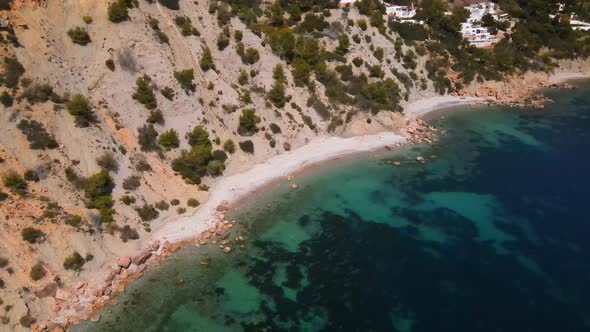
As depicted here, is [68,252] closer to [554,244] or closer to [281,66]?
[281,66]

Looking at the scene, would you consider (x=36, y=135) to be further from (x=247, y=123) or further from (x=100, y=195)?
(x=247, y=123)

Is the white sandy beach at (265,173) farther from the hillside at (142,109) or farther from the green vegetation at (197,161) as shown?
the green vegetation at (197,161)

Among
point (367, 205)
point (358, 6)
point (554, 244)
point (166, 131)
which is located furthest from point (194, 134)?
point (358, 6)

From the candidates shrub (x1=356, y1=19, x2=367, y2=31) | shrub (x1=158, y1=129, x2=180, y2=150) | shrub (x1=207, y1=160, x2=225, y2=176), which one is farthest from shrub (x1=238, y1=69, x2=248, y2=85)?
shrub (x1=356, y1=19, x2=367, y2=31)

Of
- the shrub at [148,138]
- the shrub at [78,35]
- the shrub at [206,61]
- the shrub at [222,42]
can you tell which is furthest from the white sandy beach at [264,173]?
the shrub at [78,35]

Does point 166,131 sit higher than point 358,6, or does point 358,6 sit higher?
point 358,6

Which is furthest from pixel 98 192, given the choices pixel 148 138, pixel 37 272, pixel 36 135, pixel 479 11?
pixel 479 11

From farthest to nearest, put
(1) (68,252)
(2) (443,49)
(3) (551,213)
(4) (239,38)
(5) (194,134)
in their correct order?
(2) (443,49) < (4) (239,38) < (5) (194,134) < (3) (551,213) < (1) (68,252)

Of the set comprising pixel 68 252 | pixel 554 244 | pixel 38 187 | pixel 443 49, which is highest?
pixel 443 49
